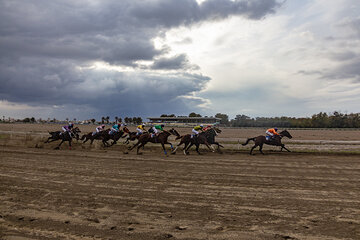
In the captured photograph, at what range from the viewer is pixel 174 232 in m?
3.92

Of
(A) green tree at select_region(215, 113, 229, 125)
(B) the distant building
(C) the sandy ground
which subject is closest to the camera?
(C) the sandy ground

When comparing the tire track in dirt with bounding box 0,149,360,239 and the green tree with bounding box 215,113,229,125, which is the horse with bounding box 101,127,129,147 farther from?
the green tree with bounding box 215,113,229,125

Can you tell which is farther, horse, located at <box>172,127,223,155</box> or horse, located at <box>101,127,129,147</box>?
horse, located at <box>101,127,129,147</box>

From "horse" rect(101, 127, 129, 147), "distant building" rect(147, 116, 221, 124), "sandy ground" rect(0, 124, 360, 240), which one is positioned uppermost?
"distant building" rect(147, 116, 221, 124)

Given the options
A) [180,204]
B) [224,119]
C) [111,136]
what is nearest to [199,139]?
[111,136]

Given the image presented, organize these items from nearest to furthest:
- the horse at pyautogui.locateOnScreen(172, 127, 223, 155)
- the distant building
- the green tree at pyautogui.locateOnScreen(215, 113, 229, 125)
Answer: the horse at pyautogui.locateOnScreen(172, 127, 223, 155) < the distant building < the green tree at pyautogui.locateOnScreen(215, 113, 229, 125)

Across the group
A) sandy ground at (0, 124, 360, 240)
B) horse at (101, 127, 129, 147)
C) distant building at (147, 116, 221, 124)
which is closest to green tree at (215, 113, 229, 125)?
distant building at (147, 116, 221, 124)

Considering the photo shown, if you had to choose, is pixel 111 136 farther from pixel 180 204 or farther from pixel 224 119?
pixel 224 119

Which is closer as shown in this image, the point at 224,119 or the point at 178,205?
the point at 178,205

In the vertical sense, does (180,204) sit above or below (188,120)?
below

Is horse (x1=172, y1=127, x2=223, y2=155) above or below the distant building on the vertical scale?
below

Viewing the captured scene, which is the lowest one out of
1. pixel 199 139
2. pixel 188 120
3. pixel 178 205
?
pixel 178 205

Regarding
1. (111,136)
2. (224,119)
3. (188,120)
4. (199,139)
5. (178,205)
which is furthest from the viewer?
(224,119)

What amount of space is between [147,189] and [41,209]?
102 inches
